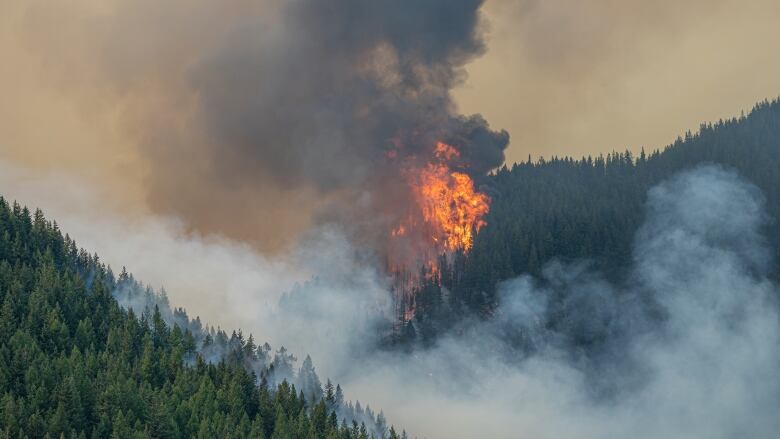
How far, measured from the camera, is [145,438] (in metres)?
196

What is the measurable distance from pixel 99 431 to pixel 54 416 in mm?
8617

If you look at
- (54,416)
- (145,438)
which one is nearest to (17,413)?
(54,416)

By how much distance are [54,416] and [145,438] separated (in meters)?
14.5

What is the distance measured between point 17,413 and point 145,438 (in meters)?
20.2

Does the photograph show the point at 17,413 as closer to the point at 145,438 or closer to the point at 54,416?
the point at 54,416

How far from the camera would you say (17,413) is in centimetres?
19438

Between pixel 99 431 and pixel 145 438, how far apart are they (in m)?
8.70

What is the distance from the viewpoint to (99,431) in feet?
655

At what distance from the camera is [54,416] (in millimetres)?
194250

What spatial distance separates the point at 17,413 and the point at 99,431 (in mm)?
13314
